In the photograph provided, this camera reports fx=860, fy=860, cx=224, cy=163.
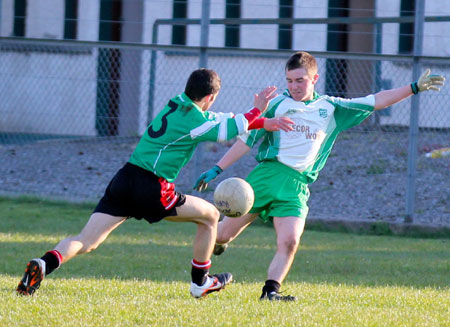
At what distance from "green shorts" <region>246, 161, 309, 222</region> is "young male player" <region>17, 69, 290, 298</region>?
507mm

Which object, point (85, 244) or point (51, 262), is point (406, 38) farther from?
point (51, 262)

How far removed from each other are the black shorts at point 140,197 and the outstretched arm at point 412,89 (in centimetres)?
179

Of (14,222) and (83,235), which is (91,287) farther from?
(14,222)

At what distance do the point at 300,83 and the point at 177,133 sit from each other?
114 cm

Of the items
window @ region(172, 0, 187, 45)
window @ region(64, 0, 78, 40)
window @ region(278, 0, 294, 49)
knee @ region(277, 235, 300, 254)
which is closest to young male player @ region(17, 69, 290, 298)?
knee @ region(277, 235, 300, 254)

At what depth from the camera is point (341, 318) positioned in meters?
5.17

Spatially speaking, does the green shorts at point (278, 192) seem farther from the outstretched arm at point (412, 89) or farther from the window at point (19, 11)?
the window at point (19, 11)

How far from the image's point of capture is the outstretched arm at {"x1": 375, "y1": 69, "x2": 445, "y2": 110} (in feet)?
21.3

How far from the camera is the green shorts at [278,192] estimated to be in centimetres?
621

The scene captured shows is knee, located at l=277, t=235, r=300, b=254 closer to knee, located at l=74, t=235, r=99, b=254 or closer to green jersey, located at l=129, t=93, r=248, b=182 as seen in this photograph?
green jersey, located at l=129, t=93, r=248, b=182

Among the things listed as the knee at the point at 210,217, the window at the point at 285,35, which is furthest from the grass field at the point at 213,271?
the window at the point at 285,35

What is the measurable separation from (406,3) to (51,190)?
913 cm

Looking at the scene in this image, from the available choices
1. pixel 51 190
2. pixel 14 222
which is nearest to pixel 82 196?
pixel 51 190

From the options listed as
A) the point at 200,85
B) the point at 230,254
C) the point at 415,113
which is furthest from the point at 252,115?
the point at 415,113
